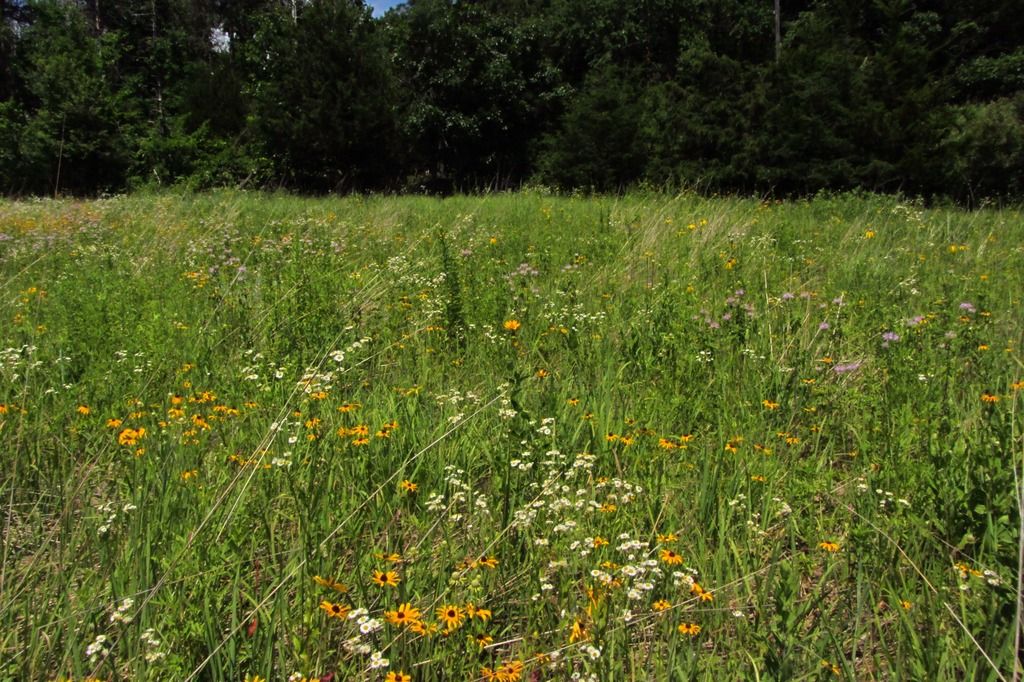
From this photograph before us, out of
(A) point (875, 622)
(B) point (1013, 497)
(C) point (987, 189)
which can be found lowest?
(A) point (875, 622)

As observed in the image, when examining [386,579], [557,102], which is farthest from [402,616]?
[557,102]

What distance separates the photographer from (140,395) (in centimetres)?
Result: 260

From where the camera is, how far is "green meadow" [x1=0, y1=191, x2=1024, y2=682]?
138 cm

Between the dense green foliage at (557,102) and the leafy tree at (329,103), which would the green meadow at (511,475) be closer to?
the dense green foliage at (557,102)

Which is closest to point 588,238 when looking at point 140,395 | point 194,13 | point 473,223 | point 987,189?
point 473,223

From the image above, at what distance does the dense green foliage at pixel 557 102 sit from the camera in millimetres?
15141

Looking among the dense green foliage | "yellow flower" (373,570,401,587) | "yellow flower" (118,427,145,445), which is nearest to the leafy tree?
the dense green foliage

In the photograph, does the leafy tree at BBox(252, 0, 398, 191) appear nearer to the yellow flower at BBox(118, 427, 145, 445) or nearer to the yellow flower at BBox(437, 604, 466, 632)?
the yellow flower at BBox(118, 427, 145, 445)

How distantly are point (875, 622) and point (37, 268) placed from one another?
5514 millimetres

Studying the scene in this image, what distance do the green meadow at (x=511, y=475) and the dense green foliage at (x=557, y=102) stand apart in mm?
7196

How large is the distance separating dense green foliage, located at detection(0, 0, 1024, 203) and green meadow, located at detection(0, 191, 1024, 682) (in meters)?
7.20

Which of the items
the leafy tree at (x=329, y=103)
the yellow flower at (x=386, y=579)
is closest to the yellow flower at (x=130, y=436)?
the yellow flower at (x=386, y=579)

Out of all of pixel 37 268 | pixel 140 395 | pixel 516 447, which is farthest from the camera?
pixel 37 268

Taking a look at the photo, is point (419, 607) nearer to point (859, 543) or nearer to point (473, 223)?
point (859, 543)
